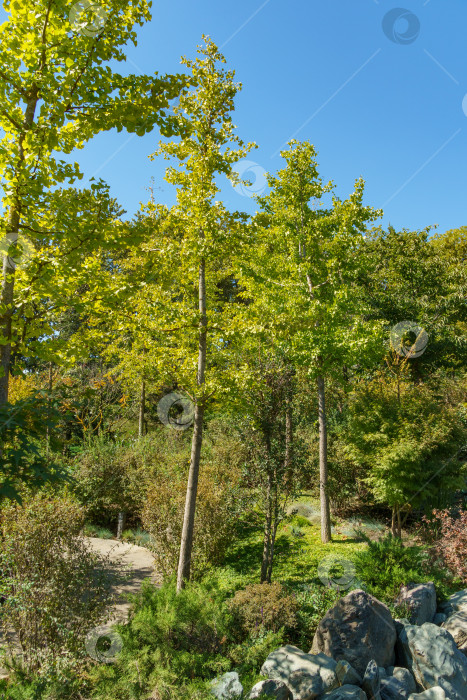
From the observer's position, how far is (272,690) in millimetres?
4434

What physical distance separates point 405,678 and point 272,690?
1.80 m

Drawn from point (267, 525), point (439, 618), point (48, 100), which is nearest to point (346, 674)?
point (439, 618)

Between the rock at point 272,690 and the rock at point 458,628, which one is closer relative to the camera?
the rock at point 272,690

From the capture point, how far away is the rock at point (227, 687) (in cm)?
401

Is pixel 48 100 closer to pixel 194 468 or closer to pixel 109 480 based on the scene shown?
pixel 194 468

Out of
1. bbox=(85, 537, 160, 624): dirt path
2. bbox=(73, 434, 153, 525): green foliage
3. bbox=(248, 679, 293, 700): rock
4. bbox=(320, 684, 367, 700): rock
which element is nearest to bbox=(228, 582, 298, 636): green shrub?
bbox=(248, 679, 293, 700): rock

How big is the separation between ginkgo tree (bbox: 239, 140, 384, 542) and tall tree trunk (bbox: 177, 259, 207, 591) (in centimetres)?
228

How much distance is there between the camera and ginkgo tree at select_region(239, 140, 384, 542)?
31.7ft

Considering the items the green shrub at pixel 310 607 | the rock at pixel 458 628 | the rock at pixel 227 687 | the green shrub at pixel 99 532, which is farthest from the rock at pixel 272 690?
the green shrub at pixel 99 532

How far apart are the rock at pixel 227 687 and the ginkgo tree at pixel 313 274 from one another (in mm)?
5731

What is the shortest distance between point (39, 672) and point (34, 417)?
11.1 feet

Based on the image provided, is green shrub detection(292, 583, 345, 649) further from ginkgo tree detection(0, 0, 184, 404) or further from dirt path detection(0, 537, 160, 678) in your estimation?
ginkgo tree detection(0, 0, 184, 404)

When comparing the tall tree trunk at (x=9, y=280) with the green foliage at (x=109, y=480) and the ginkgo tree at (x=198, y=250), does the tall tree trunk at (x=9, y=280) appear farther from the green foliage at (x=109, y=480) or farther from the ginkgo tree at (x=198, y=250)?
the green foliage at (x=109, y=480)

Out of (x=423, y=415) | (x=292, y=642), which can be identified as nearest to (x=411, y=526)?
(x=423, y=415)
